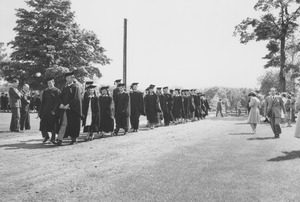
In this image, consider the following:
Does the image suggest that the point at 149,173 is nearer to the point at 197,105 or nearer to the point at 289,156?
the point at 289,156

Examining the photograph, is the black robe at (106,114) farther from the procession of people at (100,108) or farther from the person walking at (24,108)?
the person walking at (24,108)

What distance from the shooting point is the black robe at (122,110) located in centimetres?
1401

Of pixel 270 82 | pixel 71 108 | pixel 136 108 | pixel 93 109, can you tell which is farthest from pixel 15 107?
pixel 270 82

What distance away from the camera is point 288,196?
201 inches

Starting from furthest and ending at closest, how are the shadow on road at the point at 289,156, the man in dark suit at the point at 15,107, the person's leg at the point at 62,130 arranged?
1. the man in dark suit at the point at 15,107
2. the person's leg at the point at 62,130
3. the shadow on road at the point at 289,156

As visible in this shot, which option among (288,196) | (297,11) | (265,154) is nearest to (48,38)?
(297,11)

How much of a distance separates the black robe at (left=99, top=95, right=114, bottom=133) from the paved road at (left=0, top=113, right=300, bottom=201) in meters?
2.75

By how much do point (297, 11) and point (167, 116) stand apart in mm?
23554

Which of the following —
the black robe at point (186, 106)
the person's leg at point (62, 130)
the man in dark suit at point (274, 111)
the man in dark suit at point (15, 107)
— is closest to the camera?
the person's leg at point (62, 130)

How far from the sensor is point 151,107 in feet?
59.4

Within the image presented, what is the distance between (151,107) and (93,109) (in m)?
6.20

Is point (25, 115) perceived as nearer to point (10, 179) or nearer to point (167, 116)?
point (167, 116)

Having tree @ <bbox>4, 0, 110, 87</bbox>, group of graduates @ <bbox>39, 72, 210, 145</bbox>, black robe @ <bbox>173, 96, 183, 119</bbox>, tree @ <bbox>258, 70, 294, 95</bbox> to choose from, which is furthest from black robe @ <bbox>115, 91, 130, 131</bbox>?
tree @ <bbox>258, 70, 294, 95</bbox>

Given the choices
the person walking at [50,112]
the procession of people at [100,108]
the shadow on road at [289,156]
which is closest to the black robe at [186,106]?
the procession of people at [100,108]
